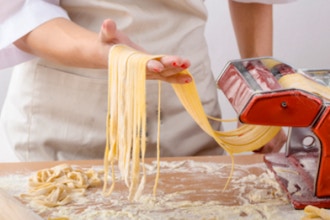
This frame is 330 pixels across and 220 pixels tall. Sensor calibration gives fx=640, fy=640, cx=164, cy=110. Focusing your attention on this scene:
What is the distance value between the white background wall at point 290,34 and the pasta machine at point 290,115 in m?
1.39

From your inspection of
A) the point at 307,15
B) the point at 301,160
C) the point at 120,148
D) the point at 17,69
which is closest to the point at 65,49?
the point at 120,148

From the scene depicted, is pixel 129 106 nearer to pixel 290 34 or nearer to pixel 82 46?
pixel 82 46

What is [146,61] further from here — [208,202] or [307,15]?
[307,15]

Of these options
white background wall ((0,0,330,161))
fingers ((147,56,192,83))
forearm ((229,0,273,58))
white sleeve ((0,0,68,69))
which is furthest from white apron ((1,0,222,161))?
white background wall ((0,0,330,161))

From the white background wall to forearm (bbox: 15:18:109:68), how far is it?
53.5 inches

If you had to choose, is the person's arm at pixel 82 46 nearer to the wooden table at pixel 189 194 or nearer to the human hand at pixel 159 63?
the human hand at pixel 159 63

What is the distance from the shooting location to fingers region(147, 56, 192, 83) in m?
0.94

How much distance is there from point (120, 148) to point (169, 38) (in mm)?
470

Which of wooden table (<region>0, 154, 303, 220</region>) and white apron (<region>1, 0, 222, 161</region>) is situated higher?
white apron (<region>1, 0, 222, 161</region>)

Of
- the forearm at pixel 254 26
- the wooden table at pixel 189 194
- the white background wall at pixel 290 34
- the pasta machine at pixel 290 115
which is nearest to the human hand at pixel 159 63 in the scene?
the pasta machine at pixel 290 115

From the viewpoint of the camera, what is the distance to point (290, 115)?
1.06 m

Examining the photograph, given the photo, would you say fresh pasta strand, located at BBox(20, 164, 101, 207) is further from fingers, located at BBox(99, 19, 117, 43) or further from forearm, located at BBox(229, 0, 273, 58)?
forearm, located at BBox(229, 0, 273, 58)

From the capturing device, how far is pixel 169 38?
58.2 inches

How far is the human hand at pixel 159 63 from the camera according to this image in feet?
3.11
